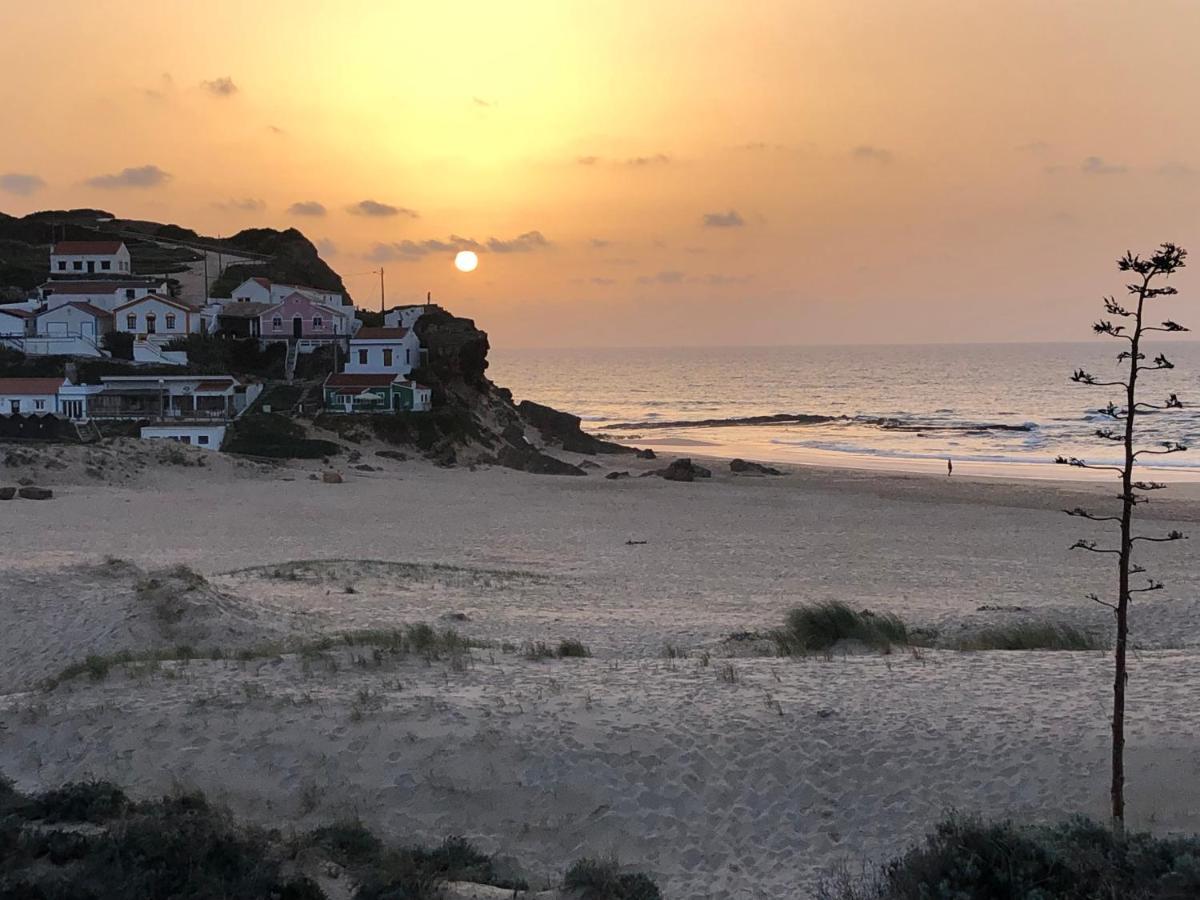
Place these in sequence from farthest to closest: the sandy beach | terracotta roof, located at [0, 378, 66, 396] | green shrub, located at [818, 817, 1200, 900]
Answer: terracotta roof, located at [0, 378, 66, 396], the sandy beach, green shrub, located at [818, 817, 1200, 900]

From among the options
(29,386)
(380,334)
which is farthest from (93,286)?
(380,334)

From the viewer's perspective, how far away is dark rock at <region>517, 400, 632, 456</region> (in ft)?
190

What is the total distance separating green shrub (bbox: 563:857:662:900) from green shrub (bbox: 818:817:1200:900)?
4.19 feet

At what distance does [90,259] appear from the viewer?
69.3 metres

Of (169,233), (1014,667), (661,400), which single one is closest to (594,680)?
(1014,667)

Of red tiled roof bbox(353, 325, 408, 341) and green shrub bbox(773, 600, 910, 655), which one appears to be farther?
red tiled roof bbox(353, 325, 408, 341)

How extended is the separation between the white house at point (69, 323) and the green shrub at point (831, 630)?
52.1 metres

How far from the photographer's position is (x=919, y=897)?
6414mm

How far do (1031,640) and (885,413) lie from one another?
7968cm

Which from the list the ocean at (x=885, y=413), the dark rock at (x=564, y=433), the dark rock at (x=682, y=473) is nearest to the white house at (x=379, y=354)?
the dark rock at (x=564, y=433)

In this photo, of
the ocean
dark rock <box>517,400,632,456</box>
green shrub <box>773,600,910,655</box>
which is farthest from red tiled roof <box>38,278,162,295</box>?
green shrub <box>773,600,910,655</box>

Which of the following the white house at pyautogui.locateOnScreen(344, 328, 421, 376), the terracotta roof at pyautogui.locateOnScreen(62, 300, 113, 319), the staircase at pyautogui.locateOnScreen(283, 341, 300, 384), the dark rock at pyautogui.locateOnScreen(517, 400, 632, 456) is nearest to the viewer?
the white house at pyautogui.locateOnScreen(344, 328, 421, 376)

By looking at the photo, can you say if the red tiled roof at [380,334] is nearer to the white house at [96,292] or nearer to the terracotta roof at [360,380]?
the terracotta roof at [360,380]

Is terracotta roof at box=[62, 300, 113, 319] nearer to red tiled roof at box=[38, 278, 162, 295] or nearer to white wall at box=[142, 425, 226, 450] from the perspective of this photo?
red tiled roof at box=[38, 278, 162, 295]
